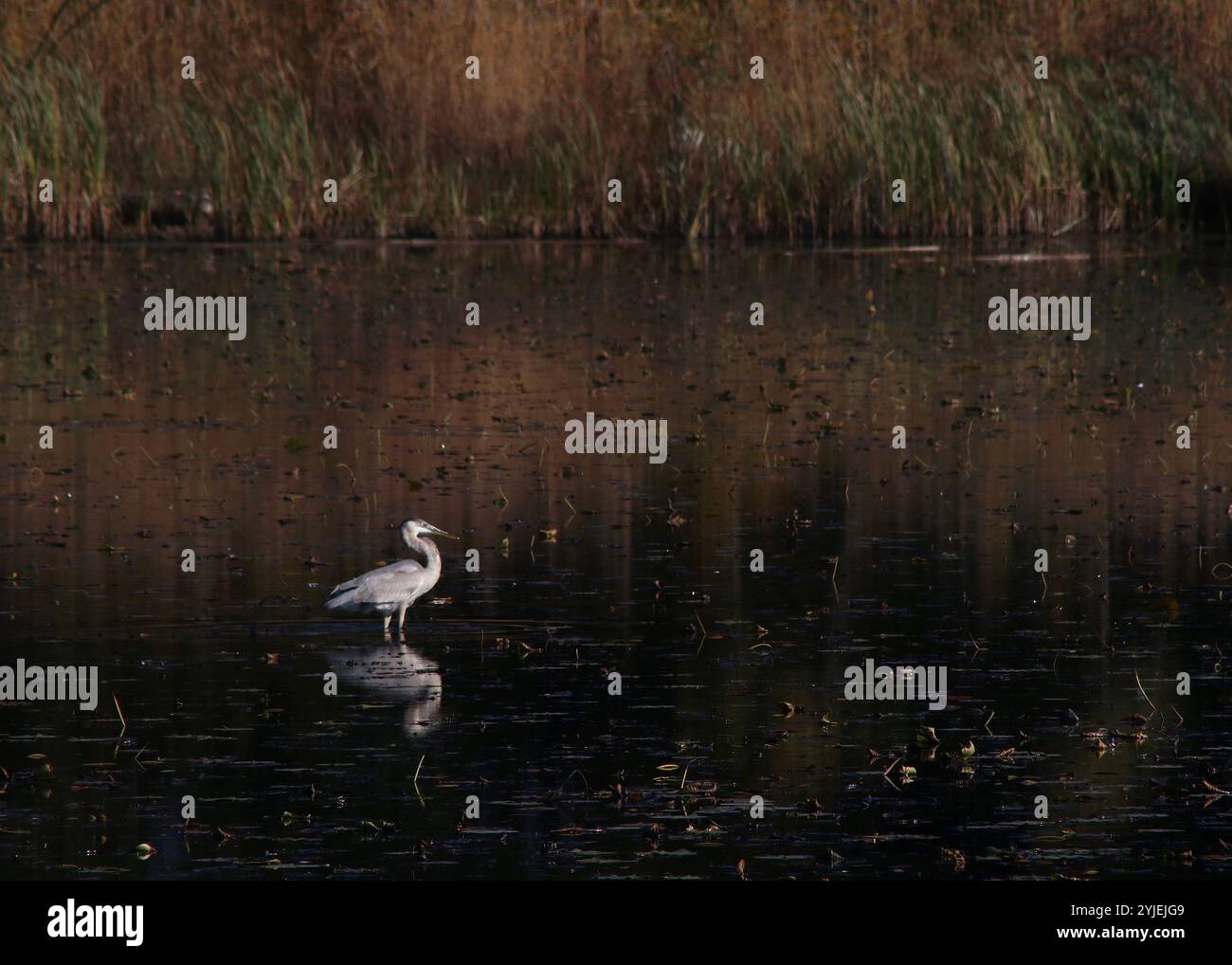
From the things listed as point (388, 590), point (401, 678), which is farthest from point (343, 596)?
point (401, 678)

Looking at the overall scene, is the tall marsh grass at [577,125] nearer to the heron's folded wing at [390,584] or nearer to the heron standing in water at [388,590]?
the heron standing in water at [388,590]

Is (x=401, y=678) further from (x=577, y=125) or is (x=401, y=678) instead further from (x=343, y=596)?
(x=577, y=125)

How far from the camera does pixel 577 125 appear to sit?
1384 inches

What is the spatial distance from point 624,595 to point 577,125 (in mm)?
22385

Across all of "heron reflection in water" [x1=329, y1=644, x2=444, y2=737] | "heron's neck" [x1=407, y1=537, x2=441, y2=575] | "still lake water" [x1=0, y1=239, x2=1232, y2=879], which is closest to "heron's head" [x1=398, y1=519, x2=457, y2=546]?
"heron's neck" [x1=407, y1=537, x2=441, y2=575]

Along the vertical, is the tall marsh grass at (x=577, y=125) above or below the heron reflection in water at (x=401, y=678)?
above

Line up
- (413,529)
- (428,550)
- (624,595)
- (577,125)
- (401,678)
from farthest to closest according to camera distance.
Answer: (577,125)
(624,595)
(413,529)
(428,550)
(401,678)

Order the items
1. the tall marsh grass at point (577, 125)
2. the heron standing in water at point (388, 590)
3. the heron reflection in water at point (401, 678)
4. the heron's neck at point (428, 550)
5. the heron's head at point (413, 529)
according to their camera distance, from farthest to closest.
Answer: the tall marsh grass at point (577, 125) → the heron's head at point (413, 529) → the heron's neck at point (428, 550) → the heron standing in water at point (388, 590) → the heron reflection in water at point (401, 678)

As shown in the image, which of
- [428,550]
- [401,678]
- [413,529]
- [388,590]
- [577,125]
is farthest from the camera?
[577,125]

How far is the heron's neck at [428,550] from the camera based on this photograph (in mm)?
12859

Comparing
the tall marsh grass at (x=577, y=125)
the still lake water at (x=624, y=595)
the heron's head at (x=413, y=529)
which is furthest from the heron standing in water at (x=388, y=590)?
the tall marsh grass at (x=577, y=125)

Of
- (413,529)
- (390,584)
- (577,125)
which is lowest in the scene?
(390,584)
